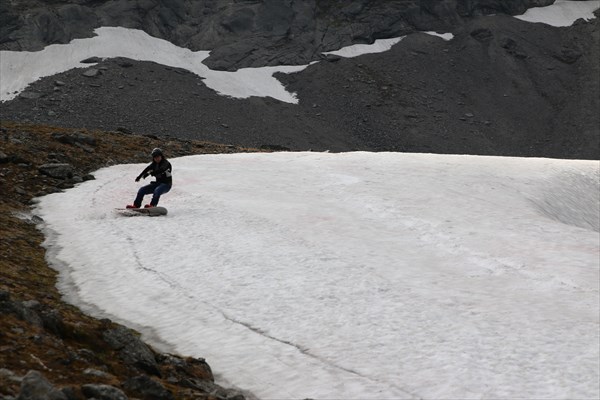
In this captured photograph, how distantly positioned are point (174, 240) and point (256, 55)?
4748 inches

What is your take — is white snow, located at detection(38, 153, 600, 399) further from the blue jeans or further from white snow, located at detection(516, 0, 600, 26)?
white snow, located at detection(516, 0, 600, 26)

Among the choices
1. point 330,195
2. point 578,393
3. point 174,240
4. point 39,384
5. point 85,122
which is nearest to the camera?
point 39,384

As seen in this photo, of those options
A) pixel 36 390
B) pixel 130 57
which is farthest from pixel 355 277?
pixel 130 57

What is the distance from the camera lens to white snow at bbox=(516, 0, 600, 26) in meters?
150

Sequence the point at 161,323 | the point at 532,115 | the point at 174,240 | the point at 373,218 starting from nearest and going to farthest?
the point at 161,323, the point at 174,240, the point at 373,218, the point at 532,115

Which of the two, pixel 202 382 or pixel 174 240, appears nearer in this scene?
pixel 202 382

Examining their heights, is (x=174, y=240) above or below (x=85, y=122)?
above

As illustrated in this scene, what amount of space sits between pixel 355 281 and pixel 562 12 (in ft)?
515

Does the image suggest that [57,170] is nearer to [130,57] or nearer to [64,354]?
[64,354]

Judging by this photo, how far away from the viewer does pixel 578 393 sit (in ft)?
33.9

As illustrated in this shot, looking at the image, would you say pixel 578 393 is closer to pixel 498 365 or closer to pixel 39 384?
pixel 498 365

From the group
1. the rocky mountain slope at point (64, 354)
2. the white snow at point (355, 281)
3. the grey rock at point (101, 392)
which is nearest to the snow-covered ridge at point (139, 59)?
the white snow at point (355, 281)

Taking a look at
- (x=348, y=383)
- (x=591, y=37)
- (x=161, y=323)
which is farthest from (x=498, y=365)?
(x=591, y=37)

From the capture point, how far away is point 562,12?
153375 millimetres
